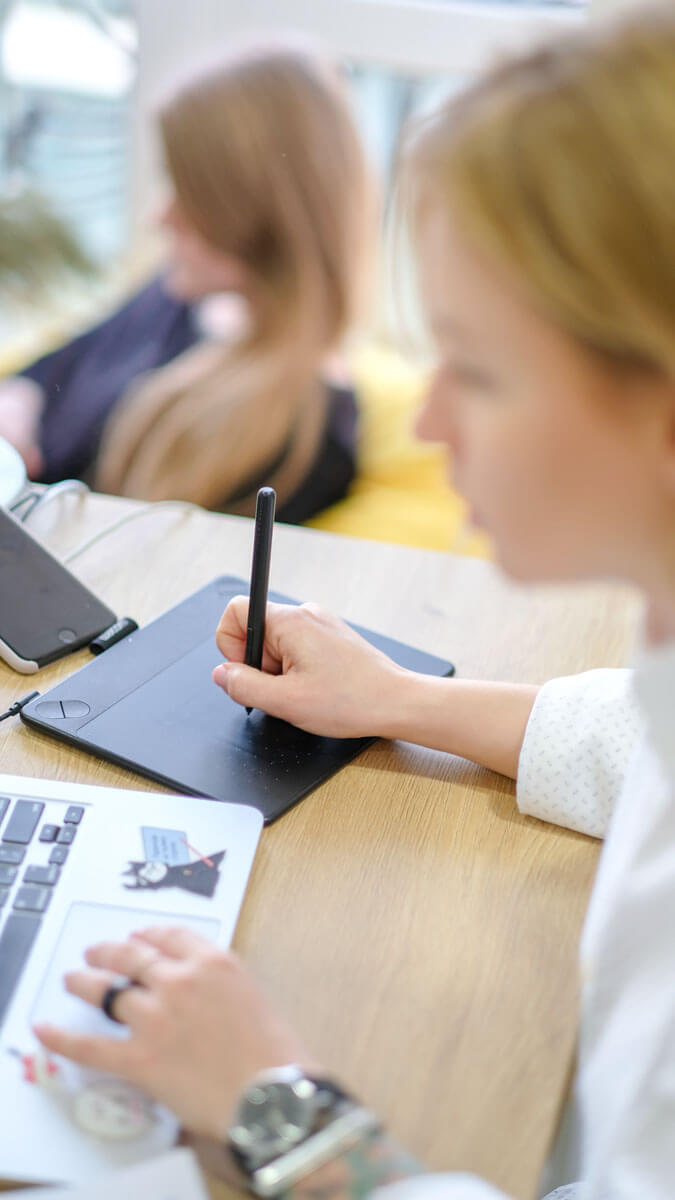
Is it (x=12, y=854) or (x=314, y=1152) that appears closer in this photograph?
(x=314, y=1152)

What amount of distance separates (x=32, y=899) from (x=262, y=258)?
1409mm

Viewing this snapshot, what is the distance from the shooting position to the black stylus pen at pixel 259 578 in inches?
29.4

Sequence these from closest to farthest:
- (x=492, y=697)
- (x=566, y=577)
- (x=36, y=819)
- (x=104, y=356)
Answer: (x=566, y=577) → (x=36, y=819) → (x=492, y=697) → (x=104, y=356)

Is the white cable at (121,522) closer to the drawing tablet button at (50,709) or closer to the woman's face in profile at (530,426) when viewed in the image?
the drawing tablet button at (50,709)

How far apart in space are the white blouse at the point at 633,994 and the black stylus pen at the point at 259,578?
216 mm

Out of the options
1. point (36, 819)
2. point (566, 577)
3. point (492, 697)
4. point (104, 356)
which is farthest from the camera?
point (104, 356)

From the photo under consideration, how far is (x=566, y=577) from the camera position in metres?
0.56

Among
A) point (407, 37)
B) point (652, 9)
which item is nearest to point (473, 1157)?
point (652, 9)

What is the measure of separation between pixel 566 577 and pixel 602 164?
0.19 m

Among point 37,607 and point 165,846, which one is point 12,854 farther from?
point 37,607

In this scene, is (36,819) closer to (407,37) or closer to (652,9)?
(652,9)

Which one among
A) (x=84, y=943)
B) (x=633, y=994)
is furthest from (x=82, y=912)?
(x=633, y=994)

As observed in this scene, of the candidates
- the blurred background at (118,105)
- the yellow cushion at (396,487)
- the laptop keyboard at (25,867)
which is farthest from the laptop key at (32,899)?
the blurred background at (118,105)

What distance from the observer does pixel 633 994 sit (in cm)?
57
